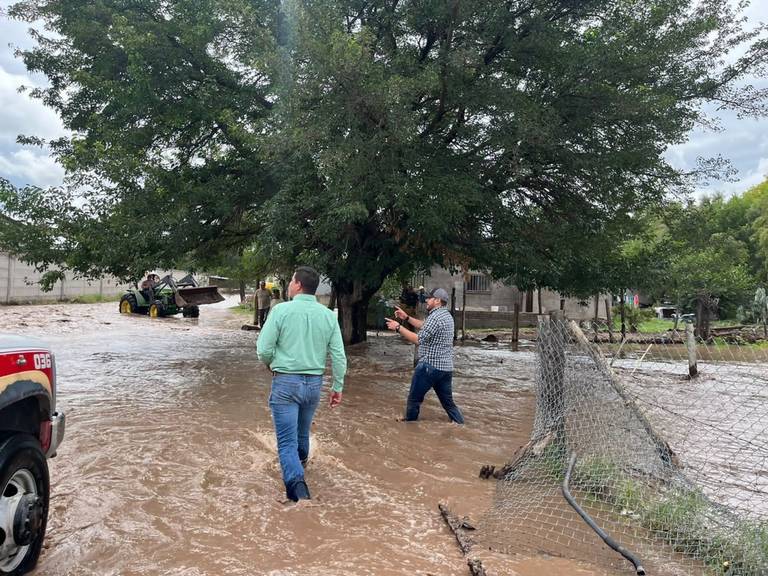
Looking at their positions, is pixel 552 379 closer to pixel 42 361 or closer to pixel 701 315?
pixel 42 361

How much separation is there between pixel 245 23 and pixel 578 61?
19.3ft

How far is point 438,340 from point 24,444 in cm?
472

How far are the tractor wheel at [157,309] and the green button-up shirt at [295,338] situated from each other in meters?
20.7

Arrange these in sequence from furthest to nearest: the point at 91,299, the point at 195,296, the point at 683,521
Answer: the point at 91,299 < the point at 195,296 < the point at 683,521

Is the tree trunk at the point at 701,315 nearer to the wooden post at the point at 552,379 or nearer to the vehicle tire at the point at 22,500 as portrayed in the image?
the wooden post at the point at 552,379

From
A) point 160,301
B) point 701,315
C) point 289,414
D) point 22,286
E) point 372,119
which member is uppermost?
point 372,119

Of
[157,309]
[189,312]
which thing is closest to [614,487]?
[157,309]

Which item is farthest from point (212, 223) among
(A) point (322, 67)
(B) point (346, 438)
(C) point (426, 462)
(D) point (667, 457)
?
(D) point (667, 457)

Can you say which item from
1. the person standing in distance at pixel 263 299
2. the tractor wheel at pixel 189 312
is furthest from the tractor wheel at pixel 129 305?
the person standing in distance at pixel 263 299

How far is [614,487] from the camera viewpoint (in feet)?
16.2

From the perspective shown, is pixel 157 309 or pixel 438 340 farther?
pixel 157 309

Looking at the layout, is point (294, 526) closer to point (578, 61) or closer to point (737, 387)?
point (578, 61)

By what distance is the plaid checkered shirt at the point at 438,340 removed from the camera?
7.13 meters

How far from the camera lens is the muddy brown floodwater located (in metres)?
3.77
